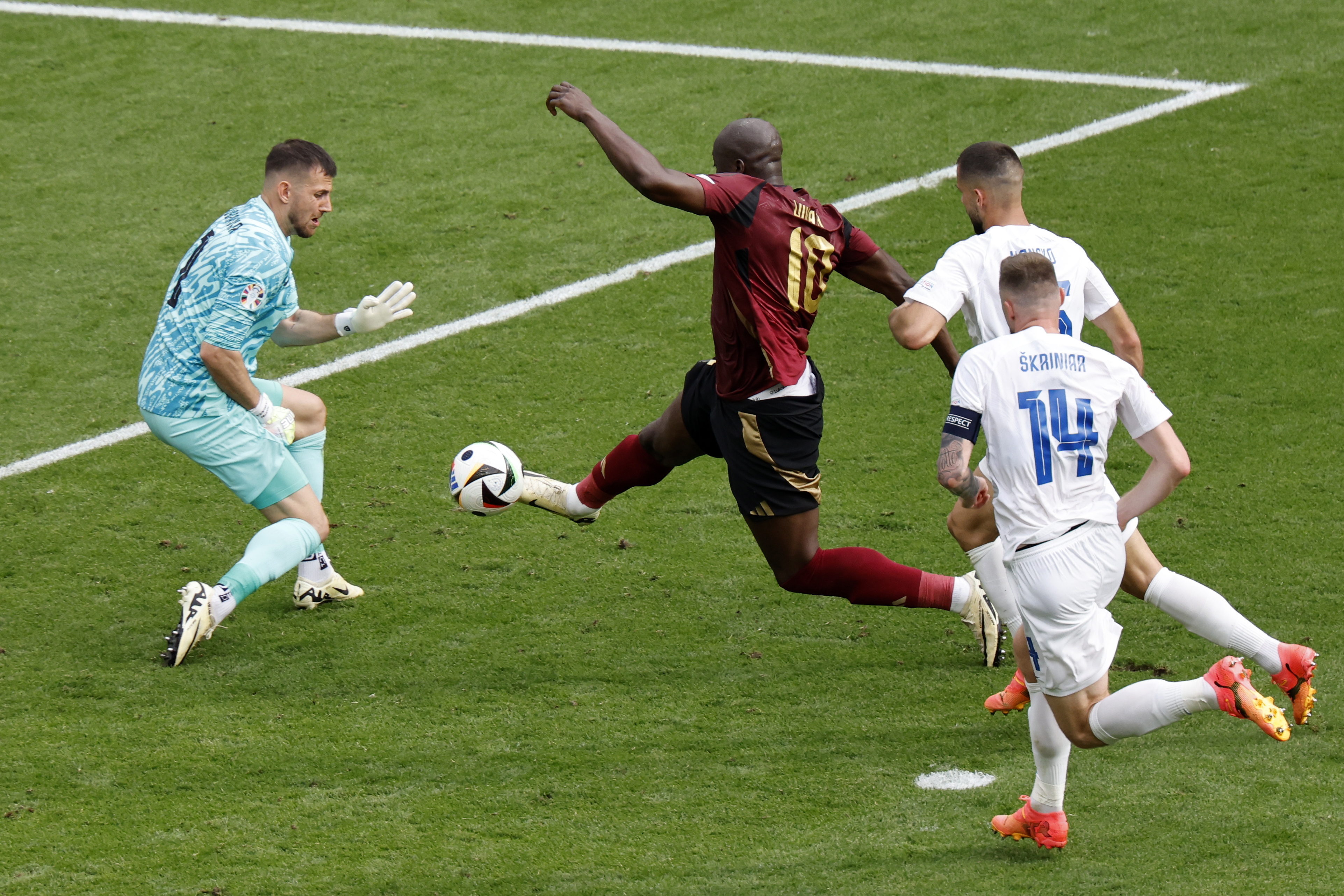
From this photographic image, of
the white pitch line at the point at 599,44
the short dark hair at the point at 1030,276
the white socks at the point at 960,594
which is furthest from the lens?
the white pitch line at the point at 599,44

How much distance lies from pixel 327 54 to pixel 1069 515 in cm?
1025

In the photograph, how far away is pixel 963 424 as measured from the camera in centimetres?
459

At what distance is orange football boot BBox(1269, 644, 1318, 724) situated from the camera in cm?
473

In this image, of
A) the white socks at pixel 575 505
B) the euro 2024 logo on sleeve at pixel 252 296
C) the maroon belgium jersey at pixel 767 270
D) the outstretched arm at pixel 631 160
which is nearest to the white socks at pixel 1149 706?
the maroon belgium jersey at pixel 767 270

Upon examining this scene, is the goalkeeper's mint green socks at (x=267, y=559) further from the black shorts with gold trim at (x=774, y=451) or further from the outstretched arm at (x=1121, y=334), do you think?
the outstretched arm at (x=1121, y=334)

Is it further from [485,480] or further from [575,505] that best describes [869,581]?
[485,480]

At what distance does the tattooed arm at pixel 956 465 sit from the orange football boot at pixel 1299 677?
1178mm

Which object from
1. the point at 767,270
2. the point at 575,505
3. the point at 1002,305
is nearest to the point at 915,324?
the point at 1002,305

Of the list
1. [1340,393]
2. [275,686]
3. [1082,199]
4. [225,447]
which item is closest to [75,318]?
[225,447]

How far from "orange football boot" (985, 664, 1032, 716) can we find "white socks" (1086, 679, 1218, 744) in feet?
3.37

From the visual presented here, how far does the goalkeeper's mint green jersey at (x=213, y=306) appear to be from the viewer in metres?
6.30

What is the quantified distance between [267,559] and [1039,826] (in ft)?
11.0

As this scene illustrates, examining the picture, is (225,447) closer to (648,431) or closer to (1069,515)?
(648,431)

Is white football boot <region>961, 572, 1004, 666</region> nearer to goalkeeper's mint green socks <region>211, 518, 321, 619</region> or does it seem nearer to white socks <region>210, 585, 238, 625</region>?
goalkeeper's mint green socks <region>211, 518, 321, 619</region>
